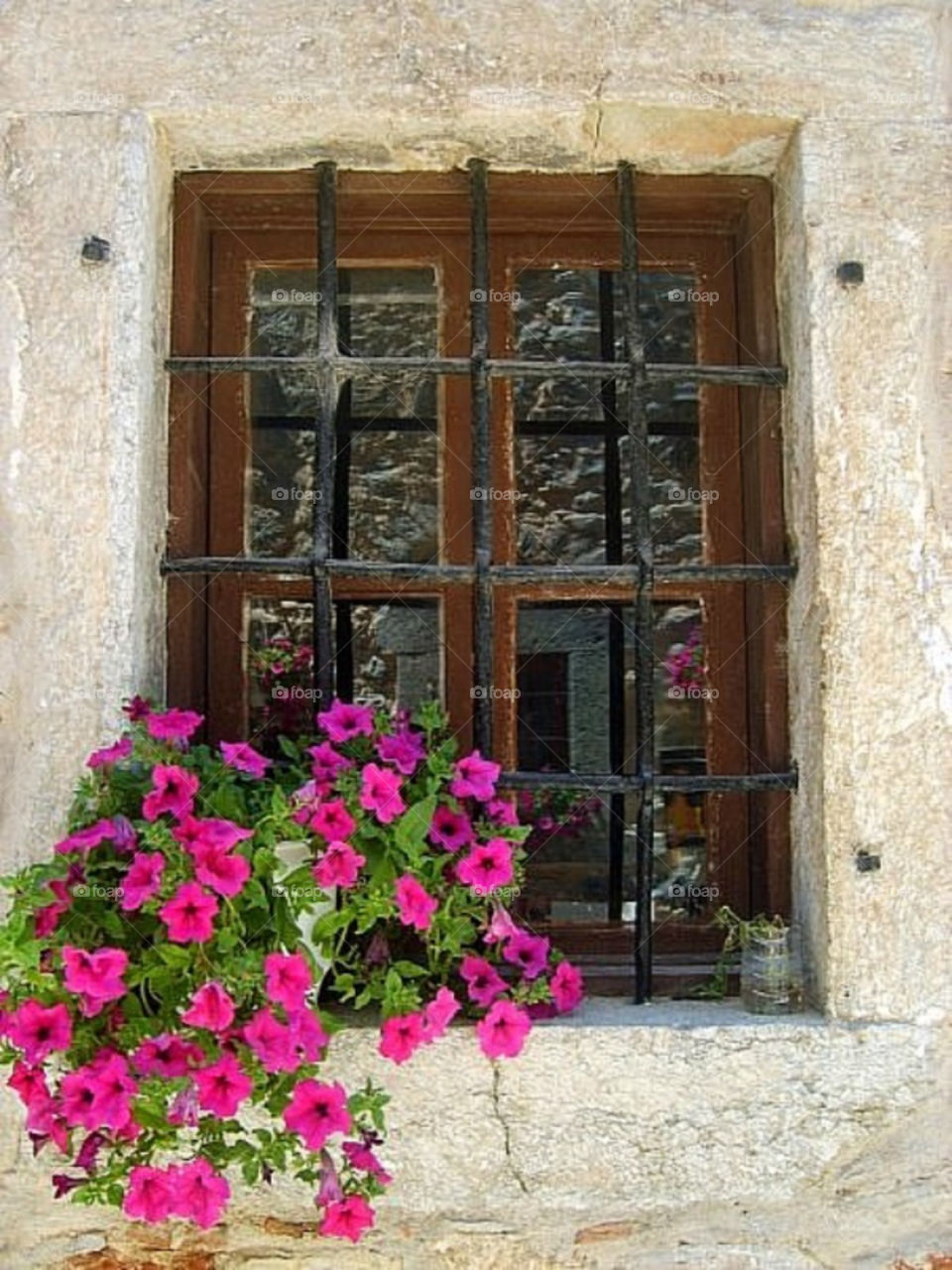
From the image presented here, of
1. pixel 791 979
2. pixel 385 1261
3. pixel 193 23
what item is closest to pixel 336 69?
pixel 193 23

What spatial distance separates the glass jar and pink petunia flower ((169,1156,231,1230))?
0.84 metres

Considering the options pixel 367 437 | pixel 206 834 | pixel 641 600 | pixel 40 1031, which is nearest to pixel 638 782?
pixel 641 600

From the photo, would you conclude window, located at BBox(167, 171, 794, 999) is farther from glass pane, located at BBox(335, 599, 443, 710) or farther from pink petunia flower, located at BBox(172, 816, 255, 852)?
pink petunia flower, located at BBox(172, 816, 255, 852)

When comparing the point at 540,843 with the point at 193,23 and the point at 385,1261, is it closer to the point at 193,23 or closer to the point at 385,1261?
the point at 385,1261

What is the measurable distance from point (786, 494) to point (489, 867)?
0.83 m

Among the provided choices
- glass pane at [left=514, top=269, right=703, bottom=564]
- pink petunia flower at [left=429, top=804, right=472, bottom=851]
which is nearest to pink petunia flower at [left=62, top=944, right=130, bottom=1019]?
pink petunia flower at [left=429, top=804, right=472, bottom=851]

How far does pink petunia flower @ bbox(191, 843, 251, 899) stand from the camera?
1.93 m

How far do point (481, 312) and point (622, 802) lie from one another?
96 cm

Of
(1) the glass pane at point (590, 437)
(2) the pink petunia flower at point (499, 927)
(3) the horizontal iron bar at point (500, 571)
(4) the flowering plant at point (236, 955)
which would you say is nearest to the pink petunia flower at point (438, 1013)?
(4) the flowering plant at point (236, 955)

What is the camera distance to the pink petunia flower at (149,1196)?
194 cm

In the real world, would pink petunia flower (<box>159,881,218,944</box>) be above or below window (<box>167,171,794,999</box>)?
below

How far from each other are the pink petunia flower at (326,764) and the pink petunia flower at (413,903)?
17 centimetres

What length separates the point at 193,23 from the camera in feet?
7.83

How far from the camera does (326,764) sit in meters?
→ 2.13
